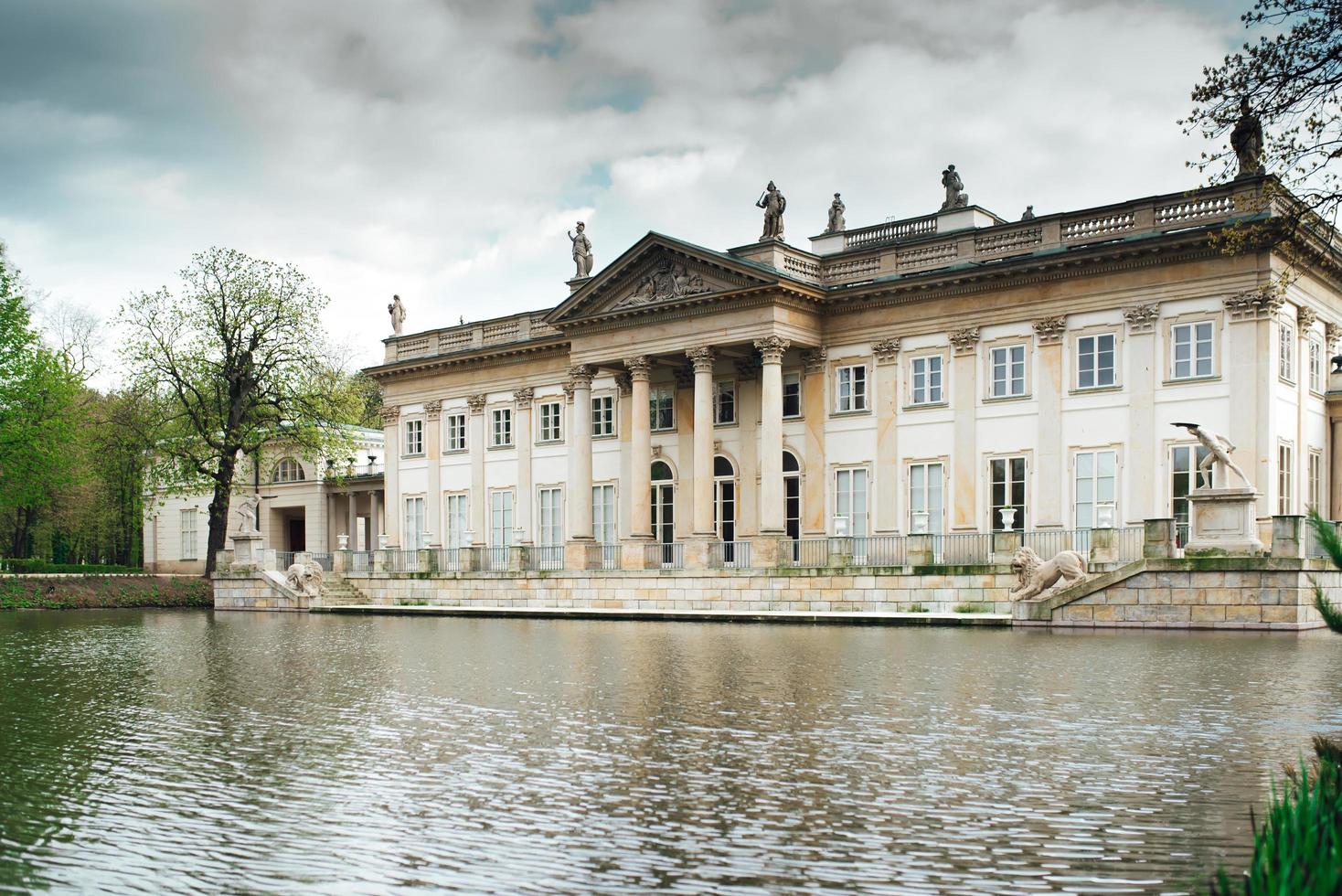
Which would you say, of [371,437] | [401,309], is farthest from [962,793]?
[371,437]

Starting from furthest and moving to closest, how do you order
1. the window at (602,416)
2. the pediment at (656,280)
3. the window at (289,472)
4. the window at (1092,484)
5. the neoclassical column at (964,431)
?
the window at (289,472), the window at (602,416), the pediment at (656,280), the neoclassical column at (964,431), the window at (1092,484)

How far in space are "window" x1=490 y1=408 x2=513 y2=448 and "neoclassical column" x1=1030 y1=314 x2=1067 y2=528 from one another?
70.9 ft

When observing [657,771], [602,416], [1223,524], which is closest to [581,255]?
[602,416]

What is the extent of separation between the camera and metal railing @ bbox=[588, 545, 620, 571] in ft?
145

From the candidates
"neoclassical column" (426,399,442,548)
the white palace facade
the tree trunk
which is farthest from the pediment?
the tree trunk

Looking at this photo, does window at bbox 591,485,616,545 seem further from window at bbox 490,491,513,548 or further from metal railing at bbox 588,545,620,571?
window at bbox 490,491,513,548

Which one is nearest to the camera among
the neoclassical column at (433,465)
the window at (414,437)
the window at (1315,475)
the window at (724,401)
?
the window at (1315,475)

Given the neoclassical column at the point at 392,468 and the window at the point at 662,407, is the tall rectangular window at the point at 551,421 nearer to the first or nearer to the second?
the window at the point at 662,407

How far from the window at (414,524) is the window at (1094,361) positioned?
1096 inches

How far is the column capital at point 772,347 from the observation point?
3991 cm

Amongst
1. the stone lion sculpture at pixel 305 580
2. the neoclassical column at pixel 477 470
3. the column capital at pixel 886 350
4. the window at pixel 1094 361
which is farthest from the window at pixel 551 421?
the window at pixel 1094 361

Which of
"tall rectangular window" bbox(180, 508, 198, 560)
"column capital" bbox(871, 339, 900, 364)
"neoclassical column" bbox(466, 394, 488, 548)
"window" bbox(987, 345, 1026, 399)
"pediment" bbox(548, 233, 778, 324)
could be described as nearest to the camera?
"window" bbox(987, 345, 1026, 399)

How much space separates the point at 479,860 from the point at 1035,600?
23531 millimetres

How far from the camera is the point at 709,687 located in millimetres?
17094
